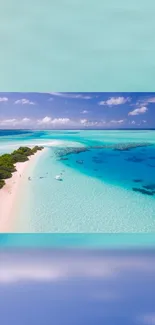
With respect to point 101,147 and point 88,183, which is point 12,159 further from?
point 101,147

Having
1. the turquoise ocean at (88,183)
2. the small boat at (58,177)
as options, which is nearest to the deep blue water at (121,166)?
the turquoise ocean at (88,183)

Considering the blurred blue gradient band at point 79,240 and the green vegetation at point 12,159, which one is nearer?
the blurred blue gradient band at point 79,240

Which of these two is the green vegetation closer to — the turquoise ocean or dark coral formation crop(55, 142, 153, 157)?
the turquoise ocean

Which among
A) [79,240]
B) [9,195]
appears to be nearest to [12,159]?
[9,195]
